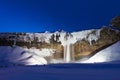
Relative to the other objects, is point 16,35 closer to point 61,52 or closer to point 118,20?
point 61,52

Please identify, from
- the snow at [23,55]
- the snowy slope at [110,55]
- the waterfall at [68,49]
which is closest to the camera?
the snowy slope at [110,55]

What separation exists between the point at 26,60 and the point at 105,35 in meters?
3.64

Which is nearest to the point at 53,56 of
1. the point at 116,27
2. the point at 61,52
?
the point at 61,52

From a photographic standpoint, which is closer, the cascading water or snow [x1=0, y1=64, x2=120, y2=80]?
snow [x1=0, y1=64, x2=120, y2=80]

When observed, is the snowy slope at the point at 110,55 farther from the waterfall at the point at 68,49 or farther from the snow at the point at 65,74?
the snow at the point at 65,74

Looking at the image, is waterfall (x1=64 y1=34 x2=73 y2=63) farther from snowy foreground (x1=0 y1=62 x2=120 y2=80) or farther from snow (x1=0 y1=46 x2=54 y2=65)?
snowy foreground (x1=0 y1=62 x2=120 y2=80)

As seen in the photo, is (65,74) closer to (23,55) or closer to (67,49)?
(23,55)

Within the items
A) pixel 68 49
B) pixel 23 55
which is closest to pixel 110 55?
pixel 68 49

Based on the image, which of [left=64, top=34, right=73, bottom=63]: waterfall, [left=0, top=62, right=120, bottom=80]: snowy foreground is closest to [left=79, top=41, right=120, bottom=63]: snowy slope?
[left=64, top=34, right=73, bottom=63]: waterfall

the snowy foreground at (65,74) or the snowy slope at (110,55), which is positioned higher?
the snowy slope at (110,55)

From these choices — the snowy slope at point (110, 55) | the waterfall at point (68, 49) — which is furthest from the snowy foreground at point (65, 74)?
the waterfall at point (68, 49)

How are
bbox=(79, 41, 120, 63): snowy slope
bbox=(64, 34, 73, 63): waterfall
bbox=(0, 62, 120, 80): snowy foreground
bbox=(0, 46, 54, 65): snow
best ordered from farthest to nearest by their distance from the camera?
1. bbox=(64, 34, 73, 63): waterfall
2. bbox=(0, 46, 54, 65): snow
3. bbox=(79, 41, 120, 63): snowy slope
4. bbox=(0, 62, 120, 80): snowy foreground

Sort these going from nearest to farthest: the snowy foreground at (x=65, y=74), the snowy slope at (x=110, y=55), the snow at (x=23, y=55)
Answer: the snowy foreground at (x=65, y=74), the snowy slope at (x=110, y=55), the snow at (x=23, y=55)

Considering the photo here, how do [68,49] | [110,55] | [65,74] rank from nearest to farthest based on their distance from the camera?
[65,74], [110,55], [68,49]
